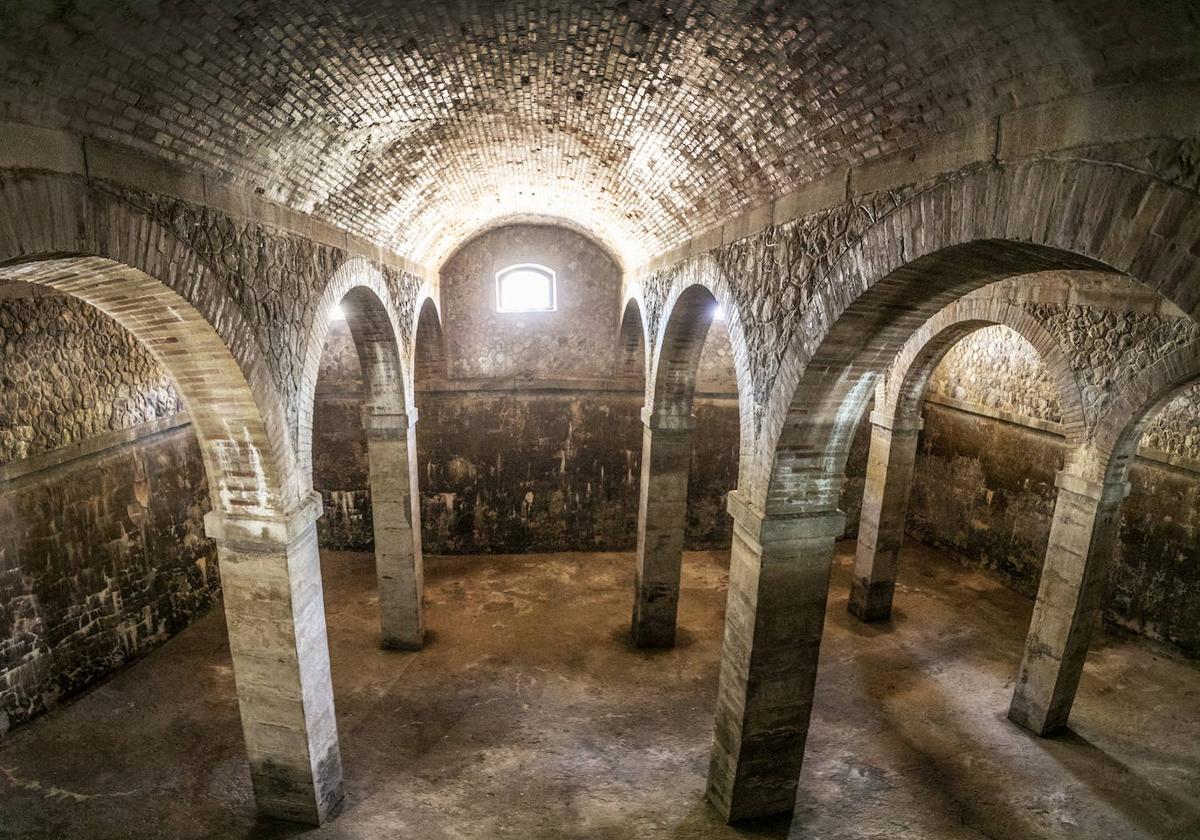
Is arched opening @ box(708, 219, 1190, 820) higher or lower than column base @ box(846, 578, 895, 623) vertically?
higher

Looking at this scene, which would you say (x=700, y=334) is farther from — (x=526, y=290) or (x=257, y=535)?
(x=526, y=290)

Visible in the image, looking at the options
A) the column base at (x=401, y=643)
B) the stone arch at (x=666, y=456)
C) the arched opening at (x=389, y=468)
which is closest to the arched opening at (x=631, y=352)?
the stone arch at (x=666, y=456)

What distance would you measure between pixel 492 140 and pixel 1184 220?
19.0 feet

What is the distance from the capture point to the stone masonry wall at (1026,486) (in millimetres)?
8891

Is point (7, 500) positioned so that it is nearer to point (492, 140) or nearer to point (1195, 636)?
point (492, 140)

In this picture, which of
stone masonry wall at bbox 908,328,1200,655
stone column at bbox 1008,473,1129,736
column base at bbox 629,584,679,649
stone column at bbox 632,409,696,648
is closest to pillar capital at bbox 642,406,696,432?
stone column at bbox 632,409,696,648

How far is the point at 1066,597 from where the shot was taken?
693 cm

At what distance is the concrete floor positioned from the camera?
6129mm

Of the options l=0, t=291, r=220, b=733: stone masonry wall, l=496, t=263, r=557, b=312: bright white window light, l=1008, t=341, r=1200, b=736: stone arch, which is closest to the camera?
l=1008, t=341, r=1200, b=736: stone arch

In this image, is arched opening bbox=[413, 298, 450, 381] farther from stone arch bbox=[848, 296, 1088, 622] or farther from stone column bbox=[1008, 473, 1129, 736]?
stone column bbox=[1008, 473, 1129, 736]

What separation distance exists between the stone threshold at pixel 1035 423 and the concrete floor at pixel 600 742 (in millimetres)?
2668

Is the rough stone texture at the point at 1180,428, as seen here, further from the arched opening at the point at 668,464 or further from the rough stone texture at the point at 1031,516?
the arched opening at the point at 668,464

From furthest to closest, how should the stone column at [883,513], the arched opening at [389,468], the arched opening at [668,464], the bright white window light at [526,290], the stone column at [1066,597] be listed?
1. the bright white window light at [526,290]
2. the stone column at [883,513]
3. the arched opening at [389,468]
4. the arched opening at [668,464]
5. the stone column at [1066,597]

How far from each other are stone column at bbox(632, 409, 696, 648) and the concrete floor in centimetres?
47
